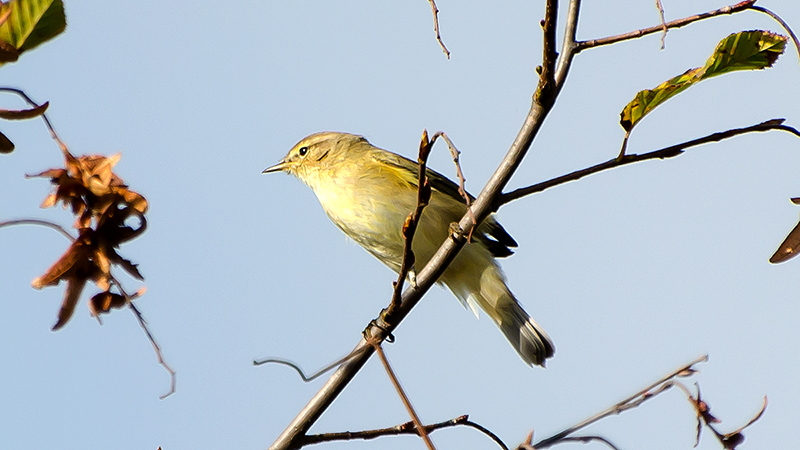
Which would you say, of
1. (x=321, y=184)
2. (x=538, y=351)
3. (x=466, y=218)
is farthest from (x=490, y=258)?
(x=466, y=218)

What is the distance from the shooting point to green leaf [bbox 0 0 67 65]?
1.68 meters

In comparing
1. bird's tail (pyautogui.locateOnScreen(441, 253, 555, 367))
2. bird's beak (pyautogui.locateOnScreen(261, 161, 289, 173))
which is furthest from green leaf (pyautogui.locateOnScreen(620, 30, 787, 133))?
bird's beak (pyautogui.locateOnScreen(261, 161, 289, 173))

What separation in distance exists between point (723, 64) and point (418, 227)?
2.95 metres

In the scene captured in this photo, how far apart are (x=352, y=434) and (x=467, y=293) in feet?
10.6

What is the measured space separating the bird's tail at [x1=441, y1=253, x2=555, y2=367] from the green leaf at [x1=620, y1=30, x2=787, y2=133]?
325 centimetres

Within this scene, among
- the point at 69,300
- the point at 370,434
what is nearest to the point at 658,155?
the point at 370,434

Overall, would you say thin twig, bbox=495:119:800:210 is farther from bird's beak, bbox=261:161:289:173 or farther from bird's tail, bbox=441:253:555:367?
bird's beak, bbox=261:161:289:173

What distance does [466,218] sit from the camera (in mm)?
2855

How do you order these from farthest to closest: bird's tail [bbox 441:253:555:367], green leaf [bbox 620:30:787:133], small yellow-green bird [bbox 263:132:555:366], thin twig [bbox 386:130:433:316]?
bird's tail [bbox 441:253:555:367] < small yellow-green bird [bbox 263:132:555:366] < green leaf [bbox 620:30:787:133] < thin twig [bbox 386:130:433:316]

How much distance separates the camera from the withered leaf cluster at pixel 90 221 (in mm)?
1707

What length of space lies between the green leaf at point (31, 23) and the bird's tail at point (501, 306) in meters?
4.06

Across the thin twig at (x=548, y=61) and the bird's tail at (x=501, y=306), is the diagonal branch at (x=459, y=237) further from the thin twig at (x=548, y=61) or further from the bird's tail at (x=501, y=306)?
the bird's tail at (x=501, y=306)

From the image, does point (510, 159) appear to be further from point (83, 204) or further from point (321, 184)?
point (321, 184)

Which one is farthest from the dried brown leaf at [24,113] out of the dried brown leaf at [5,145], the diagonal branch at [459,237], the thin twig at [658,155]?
the thin twig at [658,155]
